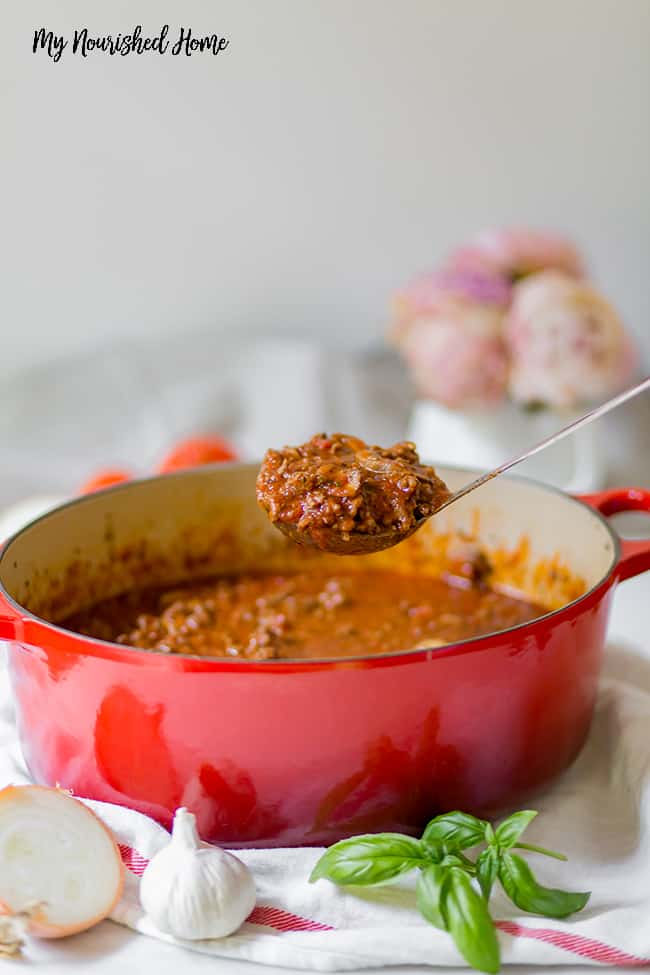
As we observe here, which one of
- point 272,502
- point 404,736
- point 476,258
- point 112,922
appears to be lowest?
point 112,922

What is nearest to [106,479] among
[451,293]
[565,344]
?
[451,293]

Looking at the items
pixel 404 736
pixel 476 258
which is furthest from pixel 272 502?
Result: pixel 476 258

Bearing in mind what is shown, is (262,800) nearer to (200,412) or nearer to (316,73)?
(200,412)

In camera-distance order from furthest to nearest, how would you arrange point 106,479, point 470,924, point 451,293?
point 451,293 < point 106,479 < point 470,924

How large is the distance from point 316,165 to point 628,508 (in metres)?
2.31

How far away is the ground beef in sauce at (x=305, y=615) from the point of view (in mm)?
2291

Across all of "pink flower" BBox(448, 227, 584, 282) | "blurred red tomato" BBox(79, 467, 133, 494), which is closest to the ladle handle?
"blurred red tomato" BBox(79, 467, 133, 494)

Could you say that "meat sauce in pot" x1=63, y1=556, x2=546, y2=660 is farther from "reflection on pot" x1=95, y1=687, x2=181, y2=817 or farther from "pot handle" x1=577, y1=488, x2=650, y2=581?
"reflection on pot" x1=95, y1=687, x2=181, y2=817

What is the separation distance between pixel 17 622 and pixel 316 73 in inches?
107

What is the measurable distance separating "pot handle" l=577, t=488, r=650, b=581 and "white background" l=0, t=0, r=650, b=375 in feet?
6.49

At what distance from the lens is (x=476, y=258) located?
388cm

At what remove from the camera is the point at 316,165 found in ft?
14.0

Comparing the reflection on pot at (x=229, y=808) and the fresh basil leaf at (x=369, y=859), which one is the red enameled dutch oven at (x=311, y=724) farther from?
the fresh basil leaf at (x=369, y=859)

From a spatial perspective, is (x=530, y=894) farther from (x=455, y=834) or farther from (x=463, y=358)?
(x=463, y=358)
